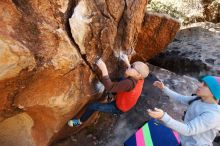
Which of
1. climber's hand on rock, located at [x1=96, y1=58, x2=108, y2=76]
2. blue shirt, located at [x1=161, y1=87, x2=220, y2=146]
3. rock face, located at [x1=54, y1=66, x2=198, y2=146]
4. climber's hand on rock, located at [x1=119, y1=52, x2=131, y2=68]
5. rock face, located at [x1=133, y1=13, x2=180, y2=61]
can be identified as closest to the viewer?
blue shirt, located at [x1=161, y1=87, x2=220, y2=146]

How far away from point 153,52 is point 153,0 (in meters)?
2.47

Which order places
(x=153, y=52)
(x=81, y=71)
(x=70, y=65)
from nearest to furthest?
1. (x=70, y=65)
2. (x=81, y=71)
3. (x=153, y=52)

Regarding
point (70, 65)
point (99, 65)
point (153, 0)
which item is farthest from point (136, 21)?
point (153, 0)

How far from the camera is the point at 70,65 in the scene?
12.6ft

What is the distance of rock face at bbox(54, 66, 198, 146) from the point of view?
199 inches

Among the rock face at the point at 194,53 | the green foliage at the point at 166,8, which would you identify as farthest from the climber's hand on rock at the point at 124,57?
the green foliage at the point at 166,8

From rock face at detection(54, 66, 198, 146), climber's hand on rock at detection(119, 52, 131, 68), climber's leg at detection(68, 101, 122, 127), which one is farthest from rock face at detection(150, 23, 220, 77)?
climber's leg at detection(68, 101, 122, 127)

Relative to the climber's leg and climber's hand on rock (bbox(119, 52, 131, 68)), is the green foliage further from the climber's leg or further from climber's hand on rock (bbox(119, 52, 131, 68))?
the climber's leg

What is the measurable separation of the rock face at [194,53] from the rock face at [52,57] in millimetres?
2770

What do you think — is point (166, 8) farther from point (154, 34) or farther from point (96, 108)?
point (96, 108)

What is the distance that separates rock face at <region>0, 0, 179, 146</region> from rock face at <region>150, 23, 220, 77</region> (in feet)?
9.09

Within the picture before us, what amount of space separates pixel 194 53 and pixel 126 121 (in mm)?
2858

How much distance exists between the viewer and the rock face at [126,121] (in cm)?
505

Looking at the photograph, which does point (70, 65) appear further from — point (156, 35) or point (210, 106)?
point (156, 35)
